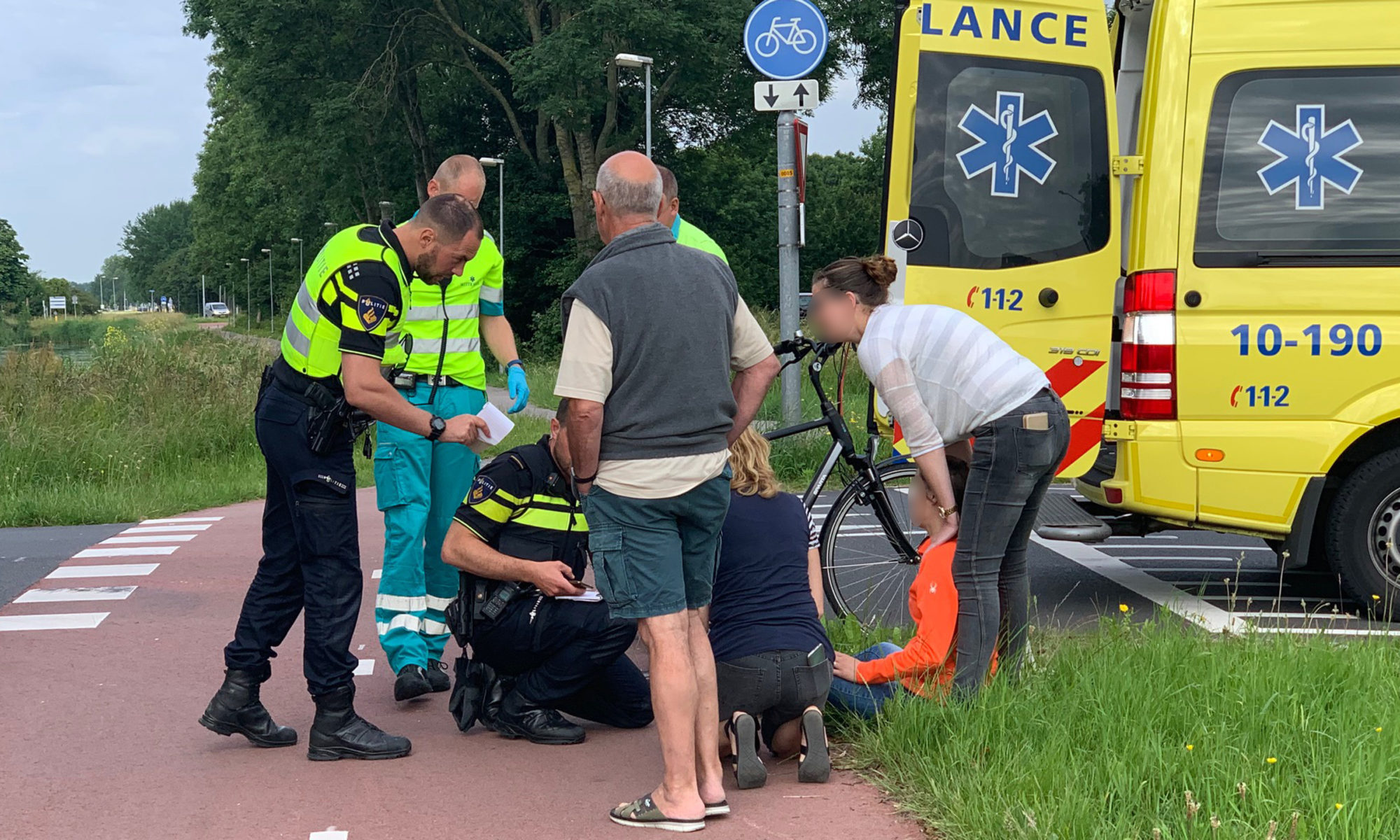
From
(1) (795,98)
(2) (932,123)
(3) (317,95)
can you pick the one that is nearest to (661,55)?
(3) (317,95)

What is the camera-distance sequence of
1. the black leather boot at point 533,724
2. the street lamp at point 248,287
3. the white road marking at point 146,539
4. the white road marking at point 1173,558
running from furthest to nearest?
the street lamp at point 248,287
the white road marking at point 146,539
the white road marking at point 1173,558
the black leather boot at point 533,724

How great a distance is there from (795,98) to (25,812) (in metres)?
6.59

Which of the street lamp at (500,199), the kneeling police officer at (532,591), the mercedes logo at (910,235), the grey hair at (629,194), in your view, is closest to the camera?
the grey hair at (629,194)

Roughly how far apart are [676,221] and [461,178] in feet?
2.84

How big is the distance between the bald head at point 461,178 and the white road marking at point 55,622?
2882 millimetres

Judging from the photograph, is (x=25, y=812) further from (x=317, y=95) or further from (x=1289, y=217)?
(x=317, y=95)

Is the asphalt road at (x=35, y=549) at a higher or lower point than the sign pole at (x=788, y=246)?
lower

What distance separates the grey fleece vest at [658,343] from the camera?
151 inches

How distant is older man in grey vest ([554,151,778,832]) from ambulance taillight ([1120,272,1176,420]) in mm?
2754

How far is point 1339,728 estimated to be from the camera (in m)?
4.05

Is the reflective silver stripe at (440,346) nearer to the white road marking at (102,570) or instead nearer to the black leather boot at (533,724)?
the black leather boot at (533,724)

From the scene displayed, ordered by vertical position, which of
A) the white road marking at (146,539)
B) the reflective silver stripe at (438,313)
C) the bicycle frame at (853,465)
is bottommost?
the white road marking at (146,539)

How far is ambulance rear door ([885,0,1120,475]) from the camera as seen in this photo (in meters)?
6.34

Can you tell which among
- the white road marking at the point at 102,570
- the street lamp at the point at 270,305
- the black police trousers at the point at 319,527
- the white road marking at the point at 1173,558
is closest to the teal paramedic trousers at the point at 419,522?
the black police trousers at the point at 319,527
